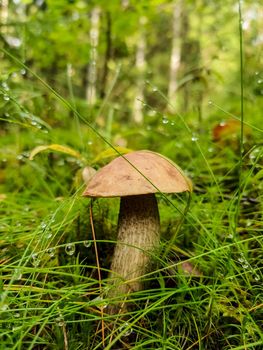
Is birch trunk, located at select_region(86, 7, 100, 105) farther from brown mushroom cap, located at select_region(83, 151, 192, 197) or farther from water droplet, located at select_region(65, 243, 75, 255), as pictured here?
water droplet, located at select_region(65, 243, 75, 255)

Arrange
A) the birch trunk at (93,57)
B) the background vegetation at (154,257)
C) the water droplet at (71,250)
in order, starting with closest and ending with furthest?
the background vegetation at (154,257)
the water droplet at (71,250)
the birch trunk at (93,57)

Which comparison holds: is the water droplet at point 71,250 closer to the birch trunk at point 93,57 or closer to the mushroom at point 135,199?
the mushroom at point 135,199

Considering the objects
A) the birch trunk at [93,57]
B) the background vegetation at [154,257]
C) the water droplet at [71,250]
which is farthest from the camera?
the birch trunk at [93,57]

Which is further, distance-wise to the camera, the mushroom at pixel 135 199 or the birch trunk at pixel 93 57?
the birch trunk at pixel 93 57

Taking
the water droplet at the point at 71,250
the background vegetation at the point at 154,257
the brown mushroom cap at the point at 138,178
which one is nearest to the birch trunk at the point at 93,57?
the background vegetation at the point at 154,257

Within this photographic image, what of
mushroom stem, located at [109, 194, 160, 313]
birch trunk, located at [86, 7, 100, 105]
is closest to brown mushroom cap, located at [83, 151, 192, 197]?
mushroom stem, located at [109, 194, 160, 313]
